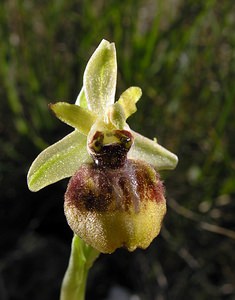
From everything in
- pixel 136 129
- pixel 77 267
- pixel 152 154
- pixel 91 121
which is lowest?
pixel 136 129

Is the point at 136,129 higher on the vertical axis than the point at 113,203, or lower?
lower

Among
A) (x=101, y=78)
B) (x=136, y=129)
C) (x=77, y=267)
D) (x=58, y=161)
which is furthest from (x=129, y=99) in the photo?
(x=136, y=129)

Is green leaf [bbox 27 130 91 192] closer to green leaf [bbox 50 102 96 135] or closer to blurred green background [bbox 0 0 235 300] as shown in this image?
green leaf [bbox 50 102 96 135]

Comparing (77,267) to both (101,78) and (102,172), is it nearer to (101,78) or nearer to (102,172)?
(102,172)

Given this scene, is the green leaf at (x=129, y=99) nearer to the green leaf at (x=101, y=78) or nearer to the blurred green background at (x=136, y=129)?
the green leaf at (x=101, y=78)

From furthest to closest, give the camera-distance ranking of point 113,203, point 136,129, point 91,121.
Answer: point 136,129 → point 91,121 → point 113,203

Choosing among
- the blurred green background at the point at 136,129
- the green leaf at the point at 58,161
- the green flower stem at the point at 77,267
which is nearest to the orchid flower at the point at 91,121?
the green leaf at the point at 58,161

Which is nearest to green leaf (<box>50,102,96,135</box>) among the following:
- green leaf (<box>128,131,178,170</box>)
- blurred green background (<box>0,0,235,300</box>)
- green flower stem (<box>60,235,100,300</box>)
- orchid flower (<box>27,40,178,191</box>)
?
orchid flower (<box>27,40,178,191</box>)

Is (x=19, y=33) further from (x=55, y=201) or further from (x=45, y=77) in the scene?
(x=55, y=201)
